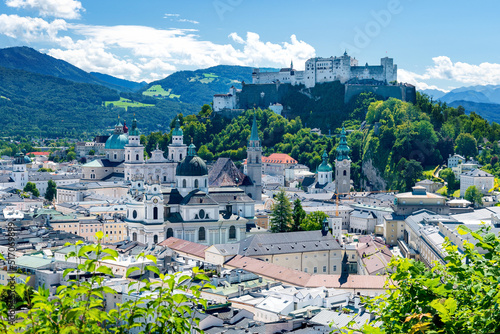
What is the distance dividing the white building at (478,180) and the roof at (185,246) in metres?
32.6

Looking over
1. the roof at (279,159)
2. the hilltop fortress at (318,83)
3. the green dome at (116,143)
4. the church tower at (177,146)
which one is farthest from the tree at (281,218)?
the hilltop fortress at (318,83)

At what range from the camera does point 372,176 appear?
274ft

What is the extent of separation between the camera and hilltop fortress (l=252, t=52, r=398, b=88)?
101 meters

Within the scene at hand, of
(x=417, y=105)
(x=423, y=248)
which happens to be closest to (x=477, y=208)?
(x=423, y=248)

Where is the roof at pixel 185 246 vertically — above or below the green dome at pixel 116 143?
below

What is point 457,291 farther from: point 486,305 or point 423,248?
point 423,248

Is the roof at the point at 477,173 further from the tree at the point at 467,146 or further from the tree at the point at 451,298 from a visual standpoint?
the tree at the point at 451,298

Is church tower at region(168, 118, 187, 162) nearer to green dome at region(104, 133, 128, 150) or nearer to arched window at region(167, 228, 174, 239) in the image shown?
green dome at region(104, 133, 128, 150)

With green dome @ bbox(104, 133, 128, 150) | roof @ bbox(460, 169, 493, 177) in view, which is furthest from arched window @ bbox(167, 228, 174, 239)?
green dome @ bbox(104, 133, 128, 150)

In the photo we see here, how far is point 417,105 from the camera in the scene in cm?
8831

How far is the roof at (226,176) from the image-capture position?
60.1 metres

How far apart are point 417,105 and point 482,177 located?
22432 millimetres

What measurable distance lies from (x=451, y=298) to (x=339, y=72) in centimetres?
9558

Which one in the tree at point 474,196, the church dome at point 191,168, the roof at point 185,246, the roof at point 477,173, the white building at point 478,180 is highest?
the church dome at point 191,168
